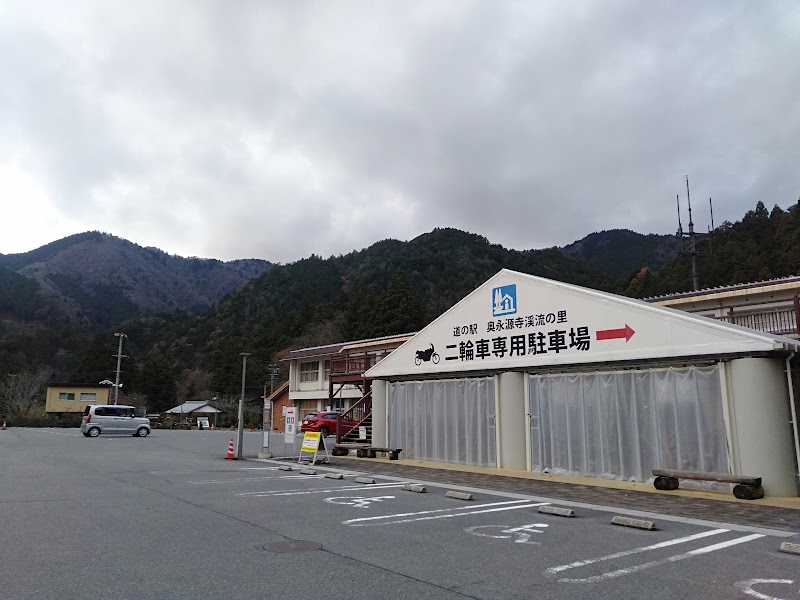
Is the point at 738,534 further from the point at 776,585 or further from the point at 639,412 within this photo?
the point at 639,412

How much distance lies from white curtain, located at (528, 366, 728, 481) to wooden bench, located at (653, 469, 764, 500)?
50 cm

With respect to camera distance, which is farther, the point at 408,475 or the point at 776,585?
the point at 408,475

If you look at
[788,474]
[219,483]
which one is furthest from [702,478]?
[219,483]

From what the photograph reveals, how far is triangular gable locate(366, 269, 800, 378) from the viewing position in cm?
1156

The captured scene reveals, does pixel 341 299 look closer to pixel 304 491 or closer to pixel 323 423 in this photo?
pixel 323 423

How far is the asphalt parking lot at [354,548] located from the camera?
200 inches

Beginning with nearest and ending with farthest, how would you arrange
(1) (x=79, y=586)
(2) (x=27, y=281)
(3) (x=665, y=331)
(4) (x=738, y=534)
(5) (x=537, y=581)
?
(1) (x=79, y=586)
(5) (x=537, y=581)
(4) (x=738, y=534)
(3) (x=665, y=331)
(2) (x=27, y=281)

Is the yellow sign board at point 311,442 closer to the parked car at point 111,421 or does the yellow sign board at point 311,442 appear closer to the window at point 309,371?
the parked car at point 111,421

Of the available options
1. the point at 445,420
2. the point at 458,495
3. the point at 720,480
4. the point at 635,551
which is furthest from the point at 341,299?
the point at 635,551

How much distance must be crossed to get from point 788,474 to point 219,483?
436 inches

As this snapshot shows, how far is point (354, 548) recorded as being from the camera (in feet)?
21.3

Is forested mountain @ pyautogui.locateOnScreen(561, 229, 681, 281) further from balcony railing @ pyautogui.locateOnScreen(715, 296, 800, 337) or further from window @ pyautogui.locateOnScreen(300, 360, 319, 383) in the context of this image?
balcony railing @ pyautogui.locateOnScreen(715, 296, 800, 337)

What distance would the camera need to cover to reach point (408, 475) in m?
14.3

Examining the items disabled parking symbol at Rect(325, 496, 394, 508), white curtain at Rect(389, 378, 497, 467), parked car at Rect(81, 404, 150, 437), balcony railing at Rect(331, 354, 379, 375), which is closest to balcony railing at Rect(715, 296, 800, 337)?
white curtain at Rect(389, 378, 497, 467)
